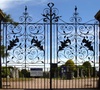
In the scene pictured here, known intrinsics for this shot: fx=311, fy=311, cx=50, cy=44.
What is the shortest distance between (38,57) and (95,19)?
290cm

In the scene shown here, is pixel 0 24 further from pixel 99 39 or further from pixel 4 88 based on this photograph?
pixel 99 39

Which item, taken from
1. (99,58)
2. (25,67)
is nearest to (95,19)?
(99,58)

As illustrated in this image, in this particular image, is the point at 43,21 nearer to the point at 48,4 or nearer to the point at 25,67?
the point at 48,4

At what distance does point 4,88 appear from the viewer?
41.9 ft

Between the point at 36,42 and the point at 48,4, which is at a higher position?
the point at 48,4

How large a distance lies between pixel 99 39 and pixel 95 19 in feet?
A: 2.83

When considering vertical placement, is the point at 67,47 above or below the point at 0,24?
below

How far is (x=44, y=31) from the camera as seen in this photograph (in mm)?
12680

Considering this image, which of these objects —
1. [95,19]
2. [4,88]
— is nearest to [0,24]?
[4,88]

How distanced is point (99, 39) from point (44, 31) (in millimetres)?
2398

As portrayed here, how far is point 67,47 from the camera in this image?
1283 centimetres

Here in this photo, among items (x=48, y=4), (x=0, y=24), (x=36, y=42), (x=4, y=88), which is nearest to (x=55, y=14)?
(x=48, y=4)

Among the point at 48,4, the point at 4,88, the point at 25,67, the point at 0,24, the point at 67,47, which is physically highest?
the point at 48,4

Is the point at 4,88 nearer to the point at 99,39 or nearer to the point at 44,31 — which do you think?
the point at 44,31
